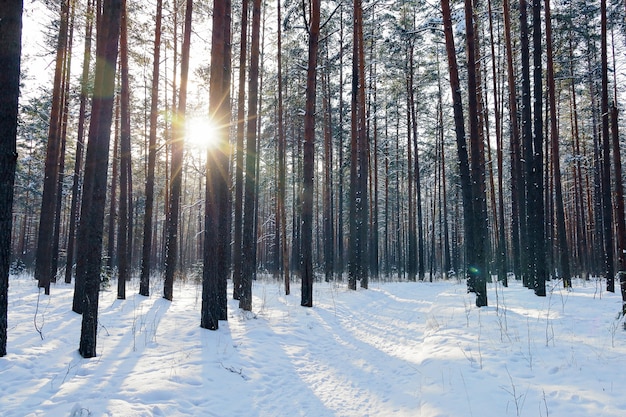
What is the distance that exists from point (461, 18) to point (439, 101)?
15276mm

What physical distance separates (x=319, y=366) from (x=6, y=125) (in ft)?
19.0

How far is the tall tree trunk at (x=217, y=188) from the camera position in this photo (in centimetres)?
716

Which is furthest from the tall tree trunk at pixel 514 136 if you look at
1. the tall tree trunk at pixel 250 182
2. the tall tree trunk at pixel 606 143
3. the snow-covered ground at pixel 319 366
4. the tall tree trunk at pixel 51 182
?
the tall tree trunk at pixel 51 182

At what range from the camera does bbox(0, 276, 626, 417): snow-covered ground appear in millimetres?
3703

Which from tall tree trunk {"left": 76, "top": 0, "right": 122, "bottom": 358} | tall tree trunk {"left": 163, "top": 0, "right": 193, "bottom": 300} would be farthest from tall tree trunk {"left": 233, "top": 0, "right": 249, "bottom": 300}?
tall tree trunk {"left": 76, "top": 0, "right": 122, "bottom": 358}

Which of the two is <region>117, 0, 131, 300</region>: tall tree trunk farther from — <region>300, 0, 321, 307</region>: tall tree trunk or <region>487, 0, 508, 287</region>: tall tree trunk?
<region>487, 0, 508, 287</region>: tall tree trunk

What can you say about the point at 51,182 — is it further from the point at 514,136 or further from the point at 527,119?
the point at 514,136

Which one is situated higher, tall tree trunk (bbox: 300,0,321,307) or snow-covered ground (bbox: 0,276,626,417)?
tall tree trunk (bbox: 300,0,321,307)

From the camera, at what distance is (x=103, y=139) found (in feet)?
17.4

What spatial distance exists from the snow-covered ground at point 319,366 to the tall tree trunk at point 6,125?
1.04m

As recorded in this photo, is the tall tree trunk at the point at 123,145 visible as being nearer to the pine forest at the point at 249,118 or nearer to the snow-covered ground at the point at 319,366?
the pine forest at the point at 249,118

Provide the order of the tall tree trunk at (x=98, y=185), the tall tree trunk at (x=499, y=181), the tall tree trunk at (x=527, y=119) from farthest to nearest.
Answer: the tall tree trunk at (x=499, y=181) → the tall tree trunk at (x=527, y=119) → the tall tree trunk at (x=98, y=185)

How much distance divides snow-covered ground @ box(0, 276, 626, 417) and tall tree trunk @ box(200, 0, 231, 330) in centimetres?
63

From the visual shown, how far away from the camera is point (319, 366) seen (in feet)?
19.1
